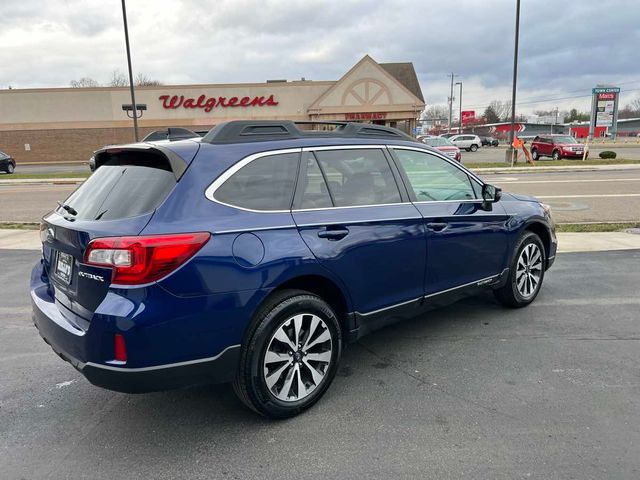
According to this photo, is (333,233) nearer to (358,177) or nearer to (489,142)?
(358,177)

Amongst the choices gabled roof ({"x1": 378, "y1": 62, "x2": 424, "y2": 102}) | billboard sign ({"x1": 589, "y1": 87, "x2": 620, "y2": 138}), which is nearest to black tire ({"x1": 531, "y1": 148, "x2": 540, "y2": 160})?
gabled roof ({"x1": 378, "y1": 62, "x2": 424, "y2": 102})

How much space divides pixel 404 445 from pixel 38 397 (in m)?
2.54

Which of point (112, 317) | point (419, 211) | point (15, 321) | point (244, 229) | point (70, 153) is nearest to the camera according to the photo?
point (112, 317)

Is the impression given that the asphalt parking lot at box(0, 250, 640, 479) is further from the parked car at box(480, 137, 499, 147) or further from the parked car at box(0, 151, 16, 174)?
the parked car at box(480, 137, 499, 147)

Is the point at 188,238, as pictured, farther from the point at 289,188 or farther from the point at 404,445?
the point at 404,445

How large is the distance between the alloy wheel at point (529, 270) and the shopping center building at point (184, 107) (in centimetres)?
3307

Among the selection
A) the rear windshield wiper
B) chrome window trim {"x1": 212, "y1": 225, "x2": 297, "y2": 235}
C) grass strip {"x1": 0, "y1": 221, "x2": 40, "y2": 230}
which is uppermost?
the rear windshield wiper

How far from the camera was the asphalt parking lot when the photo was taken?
2727 millimetres

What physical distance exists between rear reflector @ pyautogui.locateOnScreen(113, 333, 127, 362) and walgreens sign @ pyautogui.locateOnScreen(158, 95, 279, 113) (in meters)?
37.0

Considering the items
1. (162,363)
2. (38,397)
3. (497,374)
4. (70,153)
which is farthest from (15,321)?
(70,153)

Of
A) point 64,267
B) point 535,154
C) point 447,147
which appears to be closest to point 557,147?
point 535,154

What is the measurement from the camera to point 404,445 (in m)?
2.89

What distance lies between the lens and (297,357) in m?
3.18

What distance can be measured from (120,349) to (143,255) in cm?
50
